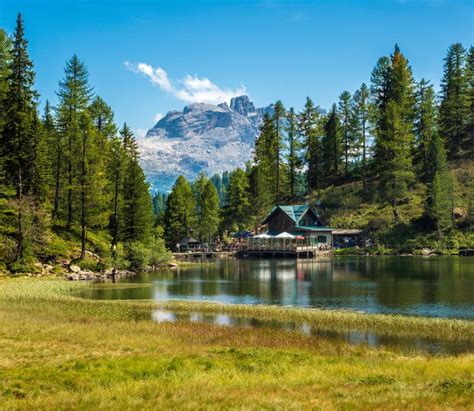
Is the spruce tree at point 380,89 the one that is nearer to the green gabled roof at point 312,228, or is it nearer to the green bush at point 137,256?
the green gabled roof at point 312,228

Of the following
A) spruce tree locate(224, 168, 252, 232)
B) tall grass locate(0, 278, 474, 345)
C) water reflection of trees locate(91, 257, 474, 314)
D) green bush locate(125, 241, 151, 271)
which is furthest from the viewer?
spruce tree locate(224, 168, 252, 232)

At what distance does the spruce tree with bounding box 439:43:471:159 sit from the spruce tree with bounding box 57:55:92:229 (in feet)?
231

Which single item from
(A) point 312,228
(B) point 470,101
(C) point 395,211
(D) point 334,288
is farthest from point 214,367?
(B) point 470,101

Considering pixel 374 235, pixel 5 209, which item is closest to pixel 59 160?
pixel 5 209

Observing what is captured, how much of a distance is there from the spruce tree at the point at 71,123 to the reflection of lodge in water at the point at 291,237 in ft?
112

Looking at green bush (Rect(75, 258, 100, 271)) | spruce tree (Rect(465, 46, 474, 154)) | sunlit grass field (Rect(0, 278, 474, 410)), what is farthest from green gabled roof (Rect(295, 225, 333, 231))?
sunlit grass field (Rect(0, 278, 474, 410))

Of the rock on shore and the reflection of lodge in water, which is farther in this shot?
the reflection of lodge in water

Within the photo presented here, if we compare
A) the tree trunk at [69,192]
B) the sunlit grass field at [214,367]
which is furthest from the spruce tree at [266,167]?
the sunlit grass field at [214,367]

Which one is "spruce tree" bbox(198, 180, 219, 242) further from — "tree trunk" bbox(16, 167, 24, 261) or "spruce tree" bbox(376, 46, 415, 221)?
"tree trunk" bbox(16, 167, 24, 261)

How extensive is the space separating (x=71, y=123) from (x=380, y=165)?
56.4m

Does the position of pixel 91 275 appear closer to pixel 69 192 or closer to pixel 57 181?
pixel 69 192

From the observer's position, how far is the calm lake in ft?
108

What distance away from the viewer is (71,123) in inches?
2677

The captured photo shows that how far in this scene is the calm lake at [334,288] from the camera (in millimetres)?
33031
